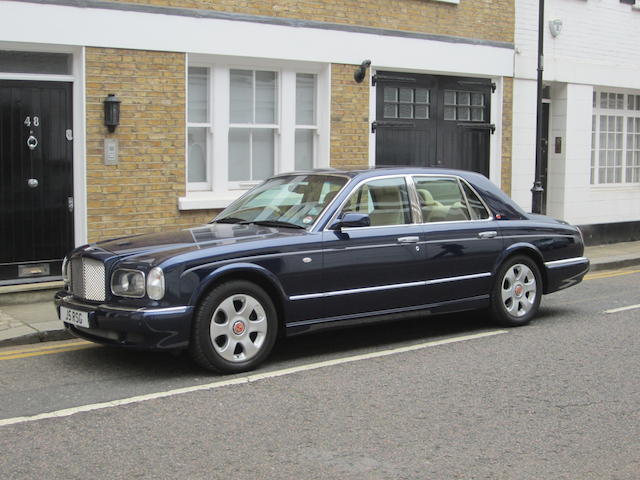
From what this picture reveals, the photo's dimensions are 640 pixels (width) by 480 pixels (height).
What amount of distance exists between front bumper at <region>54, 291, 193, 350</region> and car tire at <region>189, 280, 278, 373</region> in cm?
13

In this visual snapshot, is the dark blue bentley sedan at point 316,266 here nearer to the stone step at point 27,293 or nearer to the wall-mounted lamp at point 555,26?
the stone step at point 27,293

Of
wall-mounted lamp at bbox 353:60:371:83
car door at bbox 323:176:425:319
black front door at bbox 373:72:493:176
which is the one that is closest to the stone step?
car door at bbox 323:176:425:319

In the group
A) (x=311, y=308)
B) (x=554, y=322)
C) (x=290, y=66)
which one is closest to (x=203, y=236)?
(x=311, y=308)

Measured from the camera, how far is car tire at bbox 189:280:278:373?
6.72 meters

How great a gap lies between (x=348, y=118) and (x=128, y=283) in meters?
7.29

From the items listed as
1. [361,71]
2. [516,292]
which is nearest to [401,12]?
[361,71]

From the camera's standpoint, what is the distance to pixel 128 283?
6.75 metres

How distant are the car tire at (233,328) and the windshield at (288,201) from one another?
3.04 ft

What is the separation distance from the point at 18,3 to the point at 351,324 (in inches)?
224

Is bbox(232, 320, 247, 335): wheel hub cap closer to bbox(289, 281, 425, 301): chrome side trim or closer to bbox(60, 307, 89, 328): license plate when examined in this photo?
bbox(289, 281, 425, 301): chrome side trim

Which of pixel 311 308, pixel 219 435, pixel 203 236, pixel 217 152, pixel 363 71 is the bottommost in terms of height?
pixel 219 435

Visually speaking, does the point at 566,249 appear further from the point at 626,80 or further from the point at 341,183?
the point at 626,80

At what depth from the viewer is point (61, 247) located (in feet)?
35.4

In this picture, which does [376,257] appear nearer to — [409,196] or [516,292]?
[409,196]
